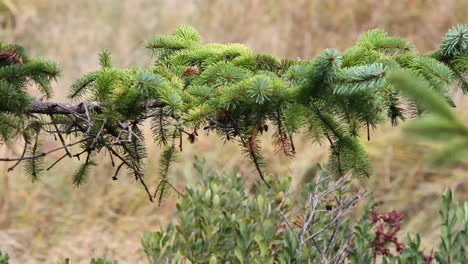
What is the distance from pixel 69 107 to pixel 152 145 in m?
3.69

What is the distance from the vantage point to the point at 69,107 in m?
1.67

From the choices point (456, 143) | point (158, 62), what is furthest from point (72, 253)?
point (456, 143)

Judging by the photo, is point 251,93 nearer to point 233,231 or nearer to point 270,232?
point 270,232

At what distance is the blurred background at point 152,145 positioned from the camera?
4.75 metres

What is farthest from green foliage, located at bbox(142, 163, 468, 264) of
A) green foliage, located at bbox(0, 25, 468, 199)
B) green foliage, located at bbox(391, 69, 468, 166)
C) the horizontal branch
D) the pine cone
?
green foliage, located at bbox(391, 69, 468, 166)

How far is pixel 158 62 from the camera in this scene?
198 centimetres

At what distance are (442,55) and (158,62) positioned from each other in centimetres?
80

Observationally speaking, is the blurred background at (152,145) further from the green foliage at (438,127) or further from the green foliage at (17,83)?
the green foliage at (438,127)

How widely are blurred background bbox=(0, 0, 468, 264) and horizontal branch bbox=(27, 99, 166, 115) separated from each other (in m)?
2.72

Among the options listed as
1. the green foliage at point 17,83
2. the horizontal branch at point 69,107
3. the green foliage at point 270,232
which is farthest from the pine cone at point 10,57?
the green foliage at point 270,232

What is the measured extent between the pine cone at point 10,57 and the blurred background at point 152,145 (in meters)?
2.63

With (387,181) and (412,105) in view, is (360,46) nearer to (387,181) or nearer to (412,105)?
(412,105)

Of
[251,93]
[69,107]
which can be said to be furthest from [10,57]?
[251,93]

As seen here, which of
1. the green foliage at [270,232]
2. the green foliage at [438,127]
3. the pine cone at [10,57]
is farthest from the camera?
the green foliage at [270,232]
